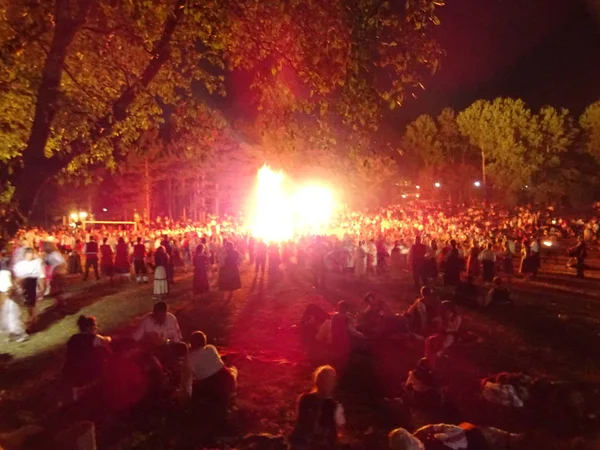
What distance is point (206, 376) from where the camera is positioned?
281 inches

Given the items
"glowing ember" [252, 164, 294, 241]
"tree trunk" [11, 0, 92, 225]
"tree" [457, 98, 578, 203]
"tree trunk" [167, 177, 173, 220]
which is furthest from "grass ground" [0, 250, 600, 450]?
"tree" [457, 98, 578, 203]

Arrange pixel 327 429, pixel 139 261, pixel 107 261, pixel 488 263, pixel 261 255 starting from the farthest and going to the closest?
pixel 261 255
pixel 107 261
pixel 139 261
pixel 488 263
pixel 327 429

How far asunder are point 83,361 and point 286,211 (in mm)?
27821

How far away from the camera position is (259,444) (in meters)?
5.97

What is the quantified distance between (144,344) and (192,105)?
12.7 ft

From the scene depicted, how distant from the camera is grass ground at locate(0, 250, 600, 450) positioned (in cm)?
741

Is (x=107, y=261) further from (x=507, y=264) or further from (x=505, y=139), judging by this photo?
(x=505, y=139)

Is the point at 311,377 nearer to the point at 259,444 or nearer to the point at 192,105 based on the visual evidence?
the point at 259,444

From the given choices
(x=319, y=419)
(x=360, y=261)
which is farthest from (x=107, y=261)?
(x=319, y=419)

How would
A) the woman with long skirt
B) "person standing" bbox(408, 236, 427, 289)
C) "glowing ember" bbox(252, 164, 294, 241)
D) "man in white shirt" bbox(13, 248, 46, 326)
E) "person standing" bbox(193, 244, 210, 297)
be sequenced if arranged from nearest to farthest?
"man in white shirt" bbox(13, 248, 46, 326), the woman with long skirt, "person standing" bbox(193, 244, 210, 297), "person standing" bbox(408, 236, 427, 289), "glowing ember" bbox(252, 164, 294, 241)

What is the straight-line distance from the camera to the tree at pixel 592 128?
41719 millimetres

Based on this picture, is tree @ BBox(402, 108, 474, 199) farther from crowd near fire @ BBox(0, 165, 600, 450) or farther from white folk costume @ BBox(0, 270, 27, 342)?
white folk costume @ BBox(0, 270, 27, 342)

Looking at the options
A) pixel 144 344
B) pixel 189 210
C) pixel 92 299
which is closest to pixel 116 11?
pixel 144 344

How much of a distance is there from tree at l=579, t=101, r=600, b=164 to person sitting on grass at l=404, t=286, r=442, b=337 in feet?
123
